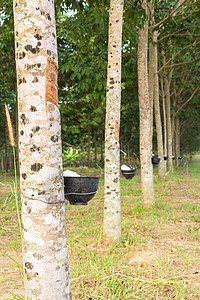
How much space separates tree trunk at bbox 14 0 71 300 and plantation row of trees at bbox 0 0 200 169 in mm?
4009

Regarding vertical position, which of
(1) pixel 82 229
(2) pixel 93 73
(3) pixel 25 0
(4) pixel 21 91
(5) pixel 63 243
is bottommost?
(1) pixel 82 229

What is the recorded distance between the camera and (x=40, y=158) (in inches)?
67.2

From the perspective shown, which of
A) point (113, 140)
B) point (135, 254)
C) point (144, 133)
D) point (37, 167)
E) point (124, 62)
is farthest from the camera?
point (124, 62)

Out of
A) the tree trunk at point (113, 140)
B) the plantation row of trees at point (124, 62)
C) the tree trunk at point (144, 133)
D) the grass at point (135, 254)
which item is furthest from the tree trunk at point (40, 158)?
the tree trunk at point (144, 133)

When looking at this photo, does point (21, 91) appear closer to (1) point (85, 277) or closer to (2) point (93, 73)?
(1) point (85, 277)

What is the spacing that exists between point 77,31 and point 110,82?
284cm

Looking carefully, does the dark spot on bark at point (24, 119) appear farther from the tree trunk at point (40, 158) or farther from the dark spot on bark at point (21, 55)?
the dark spot on bark at point (21, 55)

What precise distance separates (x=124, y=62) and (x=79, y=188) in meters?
8.78

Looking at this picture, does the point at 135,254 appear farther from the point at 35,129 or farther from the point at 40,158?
the point at 35,129

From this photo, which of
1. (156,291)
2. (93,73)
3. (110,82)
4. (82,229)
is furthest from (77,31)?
(156,291)

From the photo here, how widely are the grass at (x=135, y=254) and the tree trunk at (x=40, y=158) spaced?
0.39 m

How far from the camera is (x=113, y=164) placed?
434cm

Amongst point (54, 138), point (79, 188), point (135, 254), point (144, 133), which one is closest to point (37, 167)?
point (54, 138)

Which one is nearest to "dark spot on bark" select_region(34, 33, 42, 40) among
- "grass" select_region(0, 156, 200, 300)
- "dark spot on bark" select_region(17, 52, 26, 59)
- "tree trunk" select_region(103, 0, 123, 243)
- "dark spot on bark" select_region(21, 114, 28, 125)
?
"dark spot on bark" select_region(17, 52, 26, 59)
